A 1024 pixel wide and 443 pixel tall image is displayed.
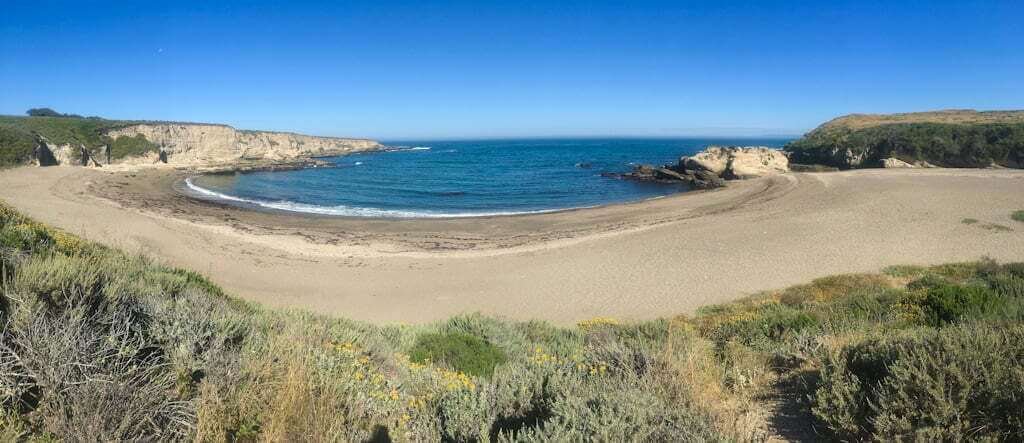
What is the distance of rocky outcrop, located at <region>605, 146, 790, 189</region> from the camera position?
43688 mm

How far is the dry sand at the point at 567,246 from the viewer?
45.4ft

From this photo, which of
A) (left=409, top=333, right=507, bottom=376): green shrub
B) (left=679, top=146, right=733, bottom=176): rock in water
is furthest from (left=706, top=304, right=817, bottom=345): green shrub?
Answer: (left=679, top=146, right=733, bottom=176): rock in water

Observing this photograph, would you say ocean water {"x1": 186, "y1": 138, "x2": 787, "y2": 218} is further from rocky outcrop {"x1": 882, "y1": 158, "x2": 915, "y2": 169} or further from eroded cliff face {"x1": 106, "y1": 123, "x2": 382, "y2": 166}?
rocky outcrop {"x1": 882, "y1": 158, "x2": 915, "y2": 169}

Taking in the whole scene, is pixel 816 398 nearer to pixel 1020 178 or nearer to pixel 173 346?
pixel 173 346

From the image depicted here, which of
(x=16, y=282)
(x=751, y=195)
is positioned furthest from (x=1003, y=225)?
(x=16, y=282)

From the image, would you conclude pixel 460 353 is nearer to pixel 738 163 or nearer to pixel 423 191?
pixel 423 191

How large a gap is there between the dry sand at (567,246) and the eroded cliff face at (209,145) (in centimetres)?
3847

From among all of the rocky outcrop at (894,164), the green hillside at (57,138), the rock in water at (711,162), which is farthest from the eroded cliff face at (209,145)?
the rocky outcrop at (894,164)

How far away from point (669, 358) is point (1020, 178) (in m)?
39.8

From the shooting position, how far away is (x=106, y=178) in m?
42.8

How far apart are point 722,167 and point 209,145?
68.9 metres

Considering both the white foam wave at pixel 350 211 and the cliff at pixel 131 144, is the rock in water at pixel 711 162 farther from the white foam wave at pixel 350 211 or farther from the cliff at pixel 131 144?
the cliff at pixel 131 144

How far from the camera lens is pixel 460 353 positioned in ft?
19.5

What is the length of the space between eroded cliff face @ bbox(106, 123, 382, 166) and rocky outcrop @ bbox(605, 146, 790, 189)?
5718 cm
